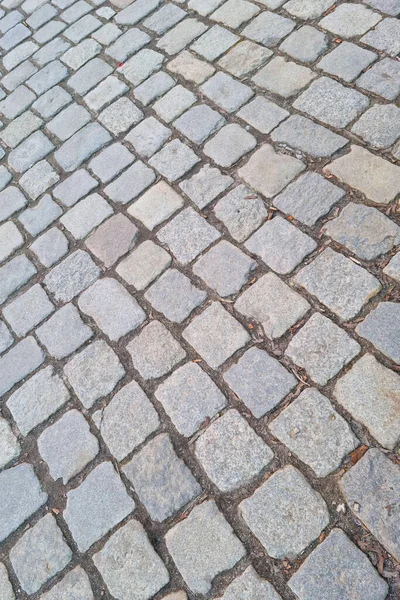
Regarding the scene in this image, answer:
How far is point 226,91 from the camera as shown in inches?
125

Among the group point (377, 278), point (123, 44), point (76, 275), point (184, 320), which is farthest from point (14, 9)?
point (377, 278)

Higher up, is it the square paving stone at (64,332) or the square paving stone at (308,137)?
the square paving stone at (64,332)

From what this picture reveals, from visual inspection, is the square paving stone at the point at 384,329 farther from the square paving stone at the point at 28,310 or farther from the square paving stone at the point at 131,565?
the square paving stone at the point at 28,310

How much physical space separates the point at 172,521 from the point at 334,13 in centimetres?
295

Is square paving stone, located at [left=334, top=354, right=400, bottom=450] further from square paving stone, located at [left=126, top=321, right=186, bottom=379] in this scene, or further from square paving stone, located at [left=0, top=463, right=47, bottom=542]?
square paving stone, located at [left=0, top=463, right=47, bottom=542]

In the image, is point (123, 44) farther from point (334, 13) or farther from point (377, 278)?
point (377, 278)

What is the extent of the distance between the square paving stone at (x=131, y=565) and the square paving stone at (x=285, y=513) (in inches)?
14.6

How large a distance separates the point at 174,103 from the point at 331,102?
3.06 feet

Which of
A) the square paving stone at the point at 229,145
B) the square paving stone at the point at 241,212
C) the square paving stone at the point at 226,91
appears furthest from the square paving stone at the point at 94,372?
the square paving stone at the point at 226,91

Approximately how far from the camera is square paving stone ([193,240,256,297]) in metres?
2.50

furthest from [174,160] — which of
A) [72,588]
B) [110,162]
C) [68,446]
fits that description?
A: [72,588]

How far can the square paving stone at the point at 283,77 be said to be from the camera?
3049 millimetres

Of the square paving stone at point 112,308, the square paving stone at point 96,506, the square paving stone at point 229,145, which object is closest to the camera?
the square paving stone at point 96,506

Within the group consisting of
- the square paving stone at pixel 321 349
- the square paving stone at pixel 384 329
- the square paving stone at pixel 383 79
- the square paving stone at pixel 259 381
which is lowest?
the square paving stone at pixel 384 329
